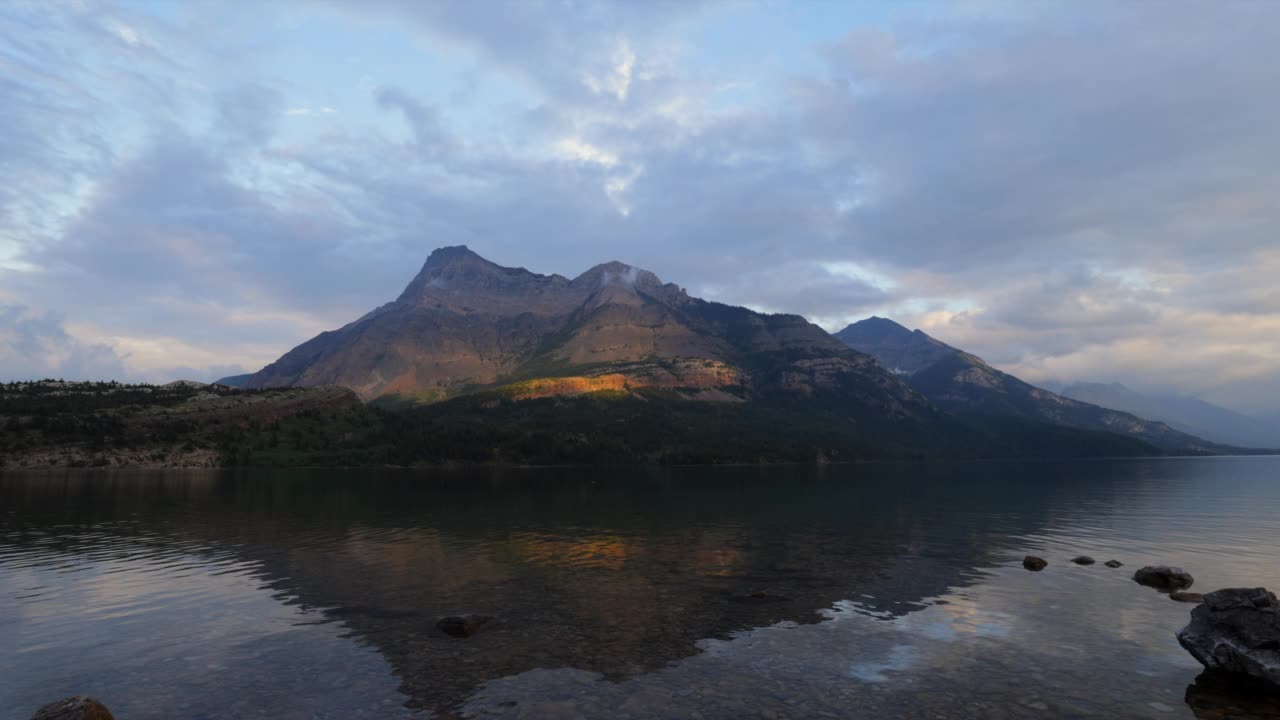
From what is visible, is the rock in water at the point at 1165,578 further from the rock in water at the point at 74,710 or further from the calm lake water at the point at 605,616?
the rock in water at the point at 74,710

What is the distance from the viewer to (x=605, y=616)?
1636 inches

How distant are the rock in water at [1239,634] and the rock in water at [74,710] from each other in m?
48.2

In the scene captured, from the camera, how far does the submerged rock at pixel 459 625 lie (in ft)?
121

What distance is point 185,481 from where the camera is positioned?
177 meters

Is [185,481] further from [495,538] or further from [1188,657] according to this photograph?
[1188,657]

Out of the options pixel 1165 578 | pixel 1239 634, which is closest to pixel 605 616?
pixel 1239 634

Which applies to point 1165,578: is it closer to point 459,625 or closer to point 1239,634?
point 1239,634

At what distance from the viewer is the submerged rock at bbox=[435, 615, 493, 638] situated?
3697 cm

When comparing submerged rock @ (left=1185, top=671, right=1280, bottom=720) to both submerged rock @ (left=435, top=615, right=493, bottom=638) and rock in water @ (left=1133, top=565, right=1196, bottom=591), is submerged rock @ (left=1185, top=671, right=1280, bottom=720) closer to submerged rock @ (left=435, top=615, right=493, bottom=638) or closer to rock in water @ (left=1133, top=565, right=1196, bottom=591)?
rock in water @ (left=1133, top=565, right=1196, bottom=591)

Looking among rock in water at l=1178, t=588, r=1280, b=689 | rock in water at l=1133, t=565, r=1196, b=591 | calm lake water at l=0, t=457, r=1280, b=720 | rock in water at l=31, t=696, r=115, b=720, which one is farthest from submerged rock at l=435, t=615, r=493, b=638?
rock in water at l=1133, t=565, r=1196, b=591

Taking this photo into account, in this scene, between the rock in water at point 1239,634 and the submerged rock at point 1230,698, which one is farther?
the rock in water at point 1239,634

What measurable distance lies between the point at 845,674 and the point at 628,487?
504 feet

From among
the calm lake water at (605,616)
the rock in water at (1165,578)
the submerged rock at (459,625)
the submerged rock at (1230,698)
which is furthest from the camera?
the rock in water at (1165,578)

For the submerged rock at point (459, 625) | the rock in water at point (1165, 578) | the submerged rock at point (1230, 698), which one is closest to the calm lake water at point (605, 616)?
the submerged rock at point (1230, 698)
